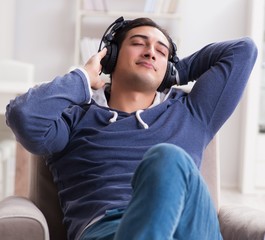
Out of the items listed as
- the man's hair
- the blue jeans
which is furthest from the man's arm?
the blue jeans

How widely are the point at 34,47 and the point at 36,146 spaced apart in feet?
9.51

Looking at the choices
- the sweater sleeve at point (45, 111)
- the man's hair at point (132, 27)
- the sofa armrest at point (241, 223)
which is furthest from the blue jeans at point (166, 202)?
the man's hair at point (132, 27)

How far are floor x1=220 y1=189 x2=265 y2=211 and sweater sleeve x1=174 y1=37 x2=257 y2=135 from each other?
6.85ft

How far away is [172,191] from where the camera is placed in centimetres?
99

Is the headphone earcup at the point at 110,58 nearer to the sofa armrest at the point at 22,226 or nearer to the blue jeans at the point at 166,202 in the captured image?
the sofa armrest at the point at 22,226

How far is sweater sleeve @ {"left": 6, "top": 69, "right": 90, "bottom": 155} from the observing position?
1.39 m

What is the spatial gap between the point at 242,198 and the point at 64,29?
183 cm

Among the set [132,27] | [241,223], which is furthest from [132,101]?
[241,223]

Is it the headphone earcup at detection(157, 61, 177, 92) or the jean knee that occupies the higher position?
the jean knee

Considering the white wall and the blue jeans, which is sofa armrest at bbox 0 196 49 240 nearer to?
the blue jeans

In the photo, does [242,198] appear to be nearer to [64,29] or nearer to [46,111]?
[64,29]

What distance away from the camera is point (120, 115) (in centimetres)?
158

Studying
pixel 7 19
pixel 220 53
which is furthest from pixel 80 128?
pixel 7 19

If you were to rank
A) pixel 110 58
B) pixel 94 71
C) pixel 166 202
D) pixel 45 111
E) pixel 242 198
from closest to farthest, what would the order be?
pixel 166 202
pixel 45 111
pixel 94 71
pixel 110 58
pixel 242 198
